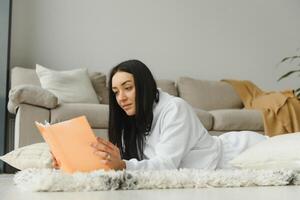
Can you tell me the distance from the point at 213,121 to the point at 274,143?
6.39ft

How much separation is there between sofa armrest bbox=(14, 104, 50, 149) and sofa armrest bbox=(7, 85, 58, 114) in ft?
0.11

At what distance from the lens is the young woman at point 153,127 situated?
1.75 m

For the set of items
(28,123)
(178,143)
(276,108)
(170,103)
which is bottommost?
(28,123)

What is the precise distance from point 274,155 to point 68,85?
2455 mm

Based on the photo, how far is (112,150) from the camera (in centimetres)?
149

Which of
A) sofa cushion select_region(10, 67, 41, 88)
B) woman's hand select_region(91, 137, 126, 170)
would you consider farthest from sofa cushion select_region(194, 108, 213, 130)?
woman's hand select_region(91, 137, 126, 170)

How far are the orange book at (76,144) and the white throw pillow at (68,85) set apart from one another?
225cm

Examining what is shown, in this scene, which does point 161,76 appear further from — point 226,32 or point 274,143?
point 274,143

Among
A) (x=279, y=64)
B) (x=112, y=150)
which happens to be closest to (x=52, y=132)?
(x=112, y=150)

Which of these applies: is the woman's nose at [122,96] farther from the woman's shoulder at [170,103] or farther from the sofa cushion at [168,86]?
the sofa cushion at [168,86]

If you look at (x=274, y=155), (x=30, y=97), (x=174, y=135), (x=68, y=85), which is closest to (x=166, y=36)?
(x=68, y=85)

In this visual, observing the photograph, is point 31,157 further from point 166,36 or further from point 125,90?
point 166,36

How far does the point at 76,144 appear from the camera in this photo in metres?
1.50

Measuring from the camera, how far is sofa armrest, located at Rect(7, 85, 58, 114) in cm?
315
